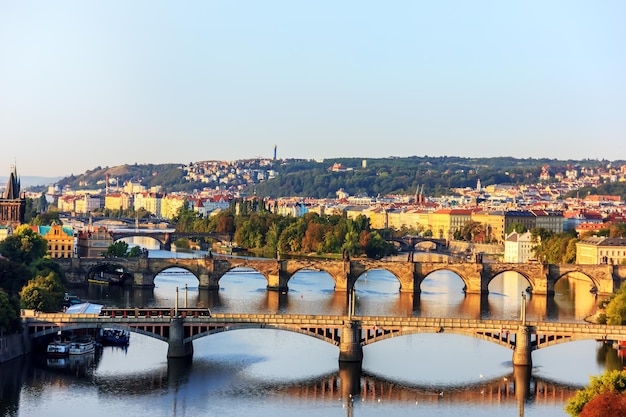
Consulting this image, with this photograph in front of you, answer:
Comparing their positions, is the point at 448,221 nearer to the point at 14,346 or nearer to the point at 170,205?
the point at 170,205

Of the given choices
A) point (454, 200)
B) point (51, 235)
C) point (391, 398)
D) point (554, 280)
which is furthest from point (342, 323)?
point (454, 200)

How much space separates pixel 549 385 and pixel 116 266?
103ft

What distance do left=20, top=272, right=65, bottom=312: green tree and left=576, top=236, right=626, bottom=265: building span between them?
3379 cm

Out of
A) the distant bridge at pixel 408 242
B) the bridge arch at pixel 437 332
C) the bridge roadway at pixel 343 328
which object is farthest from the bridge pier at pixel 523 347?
the distant bridge at pixel 408 242

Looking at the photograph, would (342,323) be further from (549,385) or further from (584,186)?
(584,186)

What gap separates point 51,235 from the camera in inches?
2857

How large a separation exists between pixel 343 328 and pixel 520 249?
4684 cm

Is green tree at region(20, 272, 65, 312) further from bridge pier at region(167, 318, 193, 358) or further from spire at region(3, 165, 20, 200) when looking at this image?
spire at region(3, 165, 20, 200)

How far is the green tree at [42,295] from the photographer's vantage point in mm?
45344

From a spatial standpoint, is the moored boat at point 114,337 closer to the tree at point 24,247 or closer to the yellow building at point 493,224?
the tree at point 24,247

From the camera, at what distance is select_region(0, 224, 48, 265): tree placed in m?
→ 59.8

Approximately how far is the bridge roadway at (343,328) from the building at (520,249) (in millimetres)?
43653

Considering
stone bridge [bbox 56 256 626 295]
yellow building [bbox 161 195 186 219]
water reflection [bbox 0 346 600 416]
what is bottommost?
water reflection [bbox 0 346 600 416]

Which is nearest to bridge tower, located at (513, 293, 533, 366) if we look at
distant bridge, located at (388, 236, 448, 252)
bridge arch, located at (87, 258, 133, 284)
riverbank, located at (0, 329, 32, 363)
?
riverbank, located at (0, 329, 32, 363)
